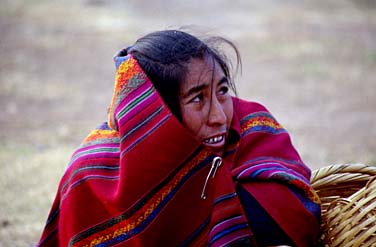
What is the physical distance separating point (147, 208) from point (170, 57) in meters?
0.50

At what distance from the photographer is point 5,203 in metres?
4.51

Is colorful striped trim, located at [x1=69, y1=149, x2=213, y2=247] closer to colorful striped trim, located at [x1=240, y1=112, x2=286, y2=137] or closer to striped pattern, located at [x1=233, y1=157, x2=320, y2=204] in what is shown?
striped pattern, located at [x1=233, y1=157, x2=320, y2=204]

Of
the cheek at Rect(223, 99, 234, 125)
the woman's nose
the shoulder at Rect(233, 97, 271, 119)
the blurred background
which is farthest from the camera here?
the blurred background

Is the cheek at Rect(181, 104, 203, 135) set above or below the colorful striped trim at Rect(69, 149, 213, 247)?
above

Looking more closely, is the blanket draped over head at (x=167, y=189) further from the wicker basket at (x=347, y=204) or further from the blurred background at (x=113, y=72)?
the blurred background at (x=113, y=72)

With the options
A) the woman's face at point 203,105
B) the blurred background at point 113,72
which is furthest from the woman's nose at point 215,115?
the blurred background at point 113,72

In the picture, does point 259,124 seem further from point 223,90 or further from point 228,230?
point 228,230

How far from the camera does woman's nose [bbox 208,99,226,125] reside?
2221 millimetres

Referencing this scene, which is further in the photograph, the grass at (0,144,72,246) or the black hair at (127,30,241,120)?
the grass at (0,144,72,246)

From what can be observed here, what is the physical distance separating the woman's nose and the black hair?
112 millimetres

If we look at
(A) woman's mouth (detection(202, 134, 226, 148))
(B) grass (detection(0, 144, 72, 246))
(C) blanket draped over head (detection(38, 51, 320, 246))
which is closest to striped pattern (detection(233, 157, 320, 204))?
(C) blanket draped over head (detection(38, 51, 320, 246))

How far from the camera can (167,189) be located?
220cm

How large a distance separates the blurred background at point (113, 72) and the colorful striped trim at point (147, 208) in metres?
1.82

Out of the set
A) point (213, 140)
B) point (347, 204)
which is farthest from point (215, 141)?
point (347, 204)
